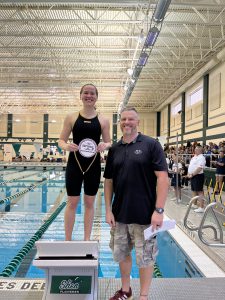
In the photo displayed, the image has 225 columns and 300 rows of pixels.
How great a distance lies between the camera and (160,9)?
8.23 metres

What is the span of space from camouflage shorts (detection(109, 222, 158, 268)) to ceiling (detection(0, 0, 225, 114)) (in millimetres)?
7975

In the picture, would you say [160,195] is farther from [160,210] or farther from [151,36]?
[151,36]

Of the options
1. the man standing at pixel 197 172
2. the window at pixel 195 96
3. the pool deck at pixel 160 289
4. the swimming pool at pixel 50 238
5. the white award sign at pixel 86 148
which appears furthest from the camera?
the window at pixel 195 96

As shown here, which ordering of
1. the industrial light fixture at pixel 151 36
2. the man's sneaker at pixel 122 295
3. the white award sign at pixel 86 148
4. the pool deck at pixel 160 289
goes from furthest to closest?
the industrial light fixture at pixel 151 36 → the white award sign at pixel 86 148 → the pool deck at pixel 160 289 → the man's sneaker at pixel 122 295

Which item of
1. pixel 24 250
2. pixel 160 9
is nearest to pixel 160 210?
pixel 24 250

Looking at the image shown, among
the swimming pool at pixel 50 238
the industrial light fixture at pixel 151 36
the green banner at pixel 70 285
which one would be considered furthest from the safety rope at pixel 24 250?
the industrial light fixture at pixel 151 36

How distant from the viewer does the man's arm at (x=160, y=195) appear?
2348 mm

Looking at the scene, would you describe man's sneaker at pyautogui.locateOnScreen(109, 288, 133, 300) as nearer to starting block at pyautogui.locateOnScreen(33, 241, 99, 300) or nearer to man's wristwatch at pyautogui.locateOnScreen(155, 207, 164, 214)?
starting block at pyautogui.locateOnScreen(33, 241, 99, 300)

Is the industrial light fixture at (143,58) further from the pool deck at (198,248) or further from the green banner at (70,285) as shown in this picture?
the green banner at (70,285)

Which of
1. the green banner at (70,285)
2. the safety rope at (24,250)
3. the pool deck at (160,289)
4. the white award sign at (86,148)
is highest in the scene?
the white award sign at (86,148)

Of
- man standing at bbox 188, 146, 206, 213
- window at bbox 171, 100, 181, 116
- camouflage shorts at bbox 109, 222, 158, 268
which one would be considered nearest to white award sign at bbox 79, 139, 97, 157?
camouflage shorts at bbox 109, 222, 158, 268

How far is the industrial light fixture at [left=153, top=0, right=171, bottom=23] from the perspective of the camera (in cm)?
783

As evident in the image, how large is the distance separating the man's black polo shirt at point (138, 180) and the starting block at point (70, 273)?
35 cm

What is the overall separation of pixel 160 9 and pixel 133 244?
710 cm
